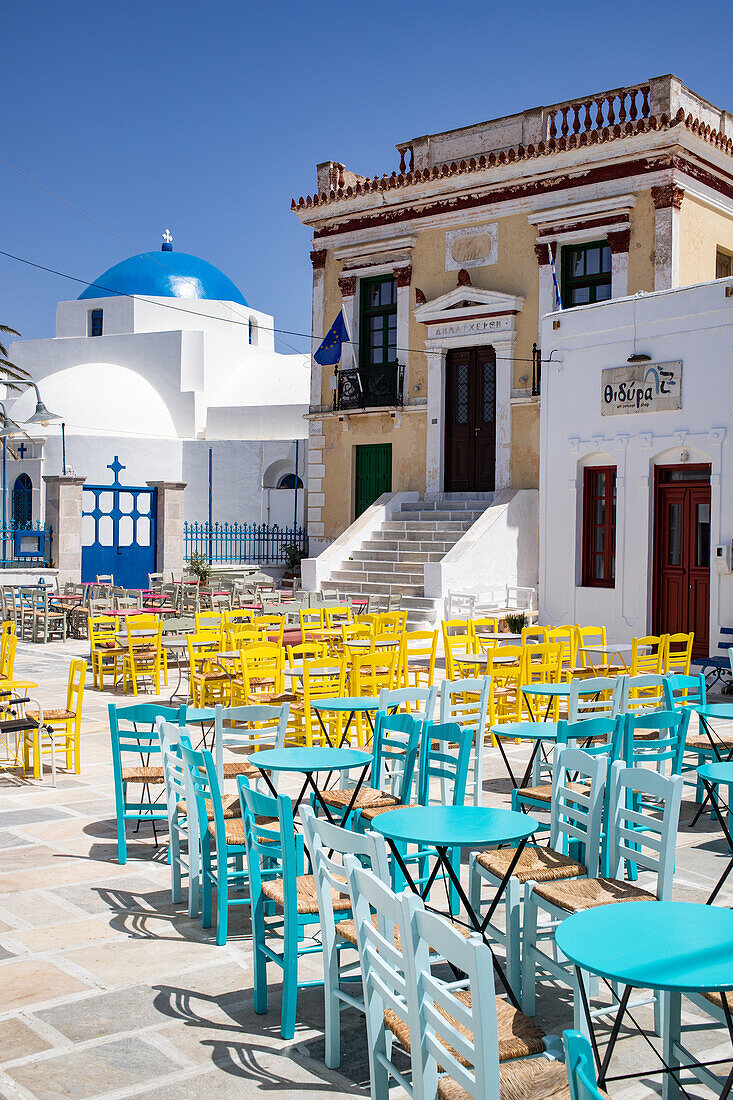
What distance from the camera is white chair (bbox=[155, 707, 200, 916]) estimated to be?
17.9ft

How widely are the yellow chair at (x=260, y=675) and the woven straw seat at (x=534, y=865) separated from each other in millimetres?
4417

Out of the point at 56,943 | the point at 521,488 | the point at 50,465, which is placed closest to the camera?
the point at 56,943

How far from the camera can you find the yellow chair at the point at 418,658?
10.5 metres

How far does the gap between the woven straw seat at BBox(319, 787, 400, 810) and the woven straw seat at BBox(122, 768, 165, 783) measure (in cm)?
126

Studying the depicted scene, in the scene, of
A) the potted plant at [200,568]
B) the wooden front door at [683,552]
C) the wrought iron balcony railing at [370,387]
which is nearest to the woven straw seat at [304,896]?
the wooden front door at [683,552]

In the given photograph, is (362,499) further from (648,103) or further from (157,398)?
(157,398)

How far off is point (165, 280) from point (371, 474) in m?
16.9

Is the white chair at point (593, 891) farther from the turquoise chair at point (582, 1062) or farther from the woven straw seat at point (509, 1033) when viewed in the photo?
the turquoise chair at point (582, 1062)

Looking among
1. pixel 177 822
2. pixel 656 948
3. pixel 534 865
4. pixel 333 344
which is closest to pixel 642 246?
pixel 333 344

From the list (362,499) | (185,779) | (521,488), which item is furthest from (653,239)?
(185,779)

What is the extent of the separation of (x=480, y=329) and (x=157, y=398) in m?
15.7

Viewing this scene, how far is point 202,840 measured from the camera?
524 cm

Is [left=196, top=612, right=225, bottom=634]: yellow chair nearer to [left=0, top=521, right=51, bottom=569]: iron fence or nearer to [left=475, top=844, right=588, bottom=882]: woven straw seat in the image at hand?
[left=475, top=844, right=588, bottom=882]: woven straw seat

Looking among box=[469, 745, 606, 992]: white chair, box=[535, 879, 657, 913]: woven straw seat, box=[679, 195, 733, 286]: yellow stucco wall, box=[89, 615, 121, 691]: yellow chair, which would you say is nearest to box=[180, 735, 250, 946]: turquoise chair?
box=[469, 745, 606, 992]: white chair
